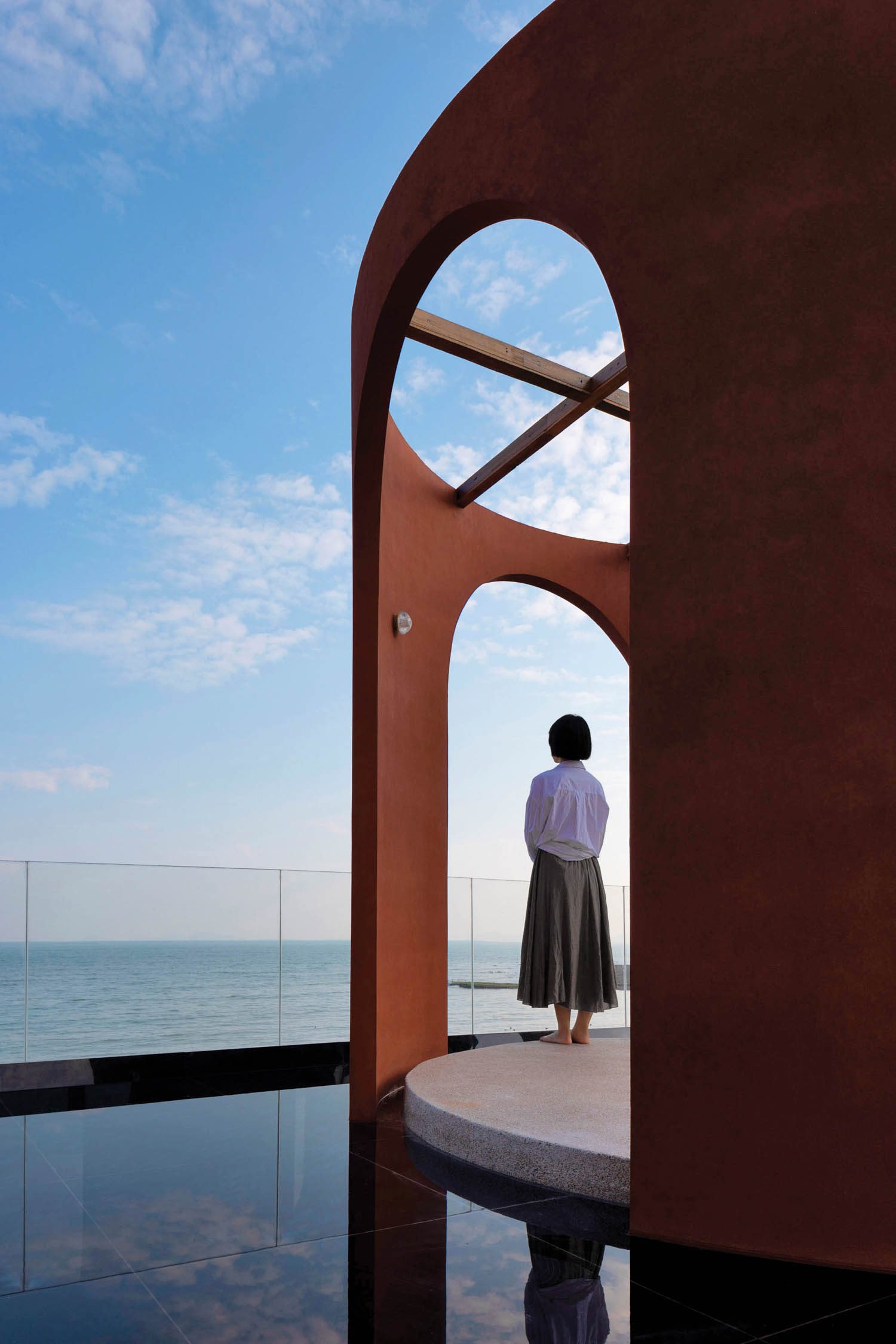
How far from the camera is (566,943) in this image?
4.59 meters

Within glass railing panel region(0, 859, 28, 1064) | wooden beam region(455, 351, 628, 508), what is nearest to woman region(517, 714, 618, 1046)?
wooden beam region(455, 351, 628, 508)

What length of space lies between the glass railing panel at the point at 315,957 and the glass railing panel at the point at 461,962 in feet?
2.70

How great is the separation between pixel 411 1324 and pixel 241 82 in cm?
2262

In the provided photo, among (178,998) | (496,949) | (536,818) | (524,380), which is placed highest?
(524,380)

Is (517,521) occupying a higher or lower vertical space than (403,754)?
higher

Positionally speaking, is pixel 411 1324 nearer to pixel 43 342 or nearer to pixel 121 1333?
pixel 121 1333

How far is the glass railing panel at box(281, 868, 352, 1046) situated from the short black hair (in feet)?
4.09

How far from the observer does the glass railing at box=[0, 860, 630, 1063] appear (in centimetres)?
672

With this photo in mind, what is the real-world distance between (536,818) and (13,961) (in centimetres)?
3454

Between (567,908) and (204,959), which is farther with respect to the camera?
(204,959)

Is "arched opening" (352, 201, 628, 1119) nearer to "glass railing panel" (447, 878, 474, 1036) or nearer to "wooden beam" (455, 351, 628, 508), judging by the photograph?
"wooden beam" (455, 351, 628, 508)

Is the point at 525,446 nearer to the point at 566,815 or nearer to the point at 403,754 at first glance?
the point at 403,754

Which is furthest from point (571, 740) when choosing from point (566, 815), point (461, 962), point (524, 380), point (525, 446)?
point (461, 962)

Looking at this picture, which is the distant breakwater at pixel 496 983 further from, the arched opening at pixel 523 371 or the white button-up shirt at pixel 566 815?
the arched opening at pixel 523 371
